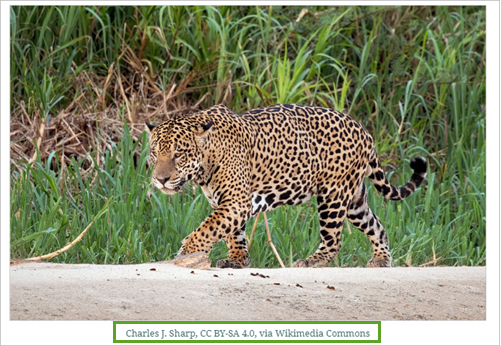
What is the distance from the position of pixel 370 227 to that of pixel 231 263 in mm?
1196

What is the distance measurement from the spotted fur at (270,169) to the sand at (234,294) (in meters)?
0.63

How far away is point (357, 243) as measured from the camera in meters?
6.25

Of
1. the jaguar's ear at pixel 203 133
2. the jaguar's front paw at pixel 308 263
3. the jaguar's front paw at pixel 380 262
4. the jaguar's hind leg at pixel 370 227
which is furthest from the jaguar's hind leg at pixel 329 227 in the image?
the jaguar's ear at pixel 203 133

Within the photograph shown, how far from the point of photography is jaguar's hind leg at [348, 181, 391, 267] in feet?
19.5

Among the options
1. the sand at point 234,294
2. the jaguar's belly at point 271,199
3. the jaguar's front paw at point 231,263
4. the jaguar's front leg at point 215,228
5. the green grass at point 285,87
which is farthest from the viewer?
the green grass at point 285,87

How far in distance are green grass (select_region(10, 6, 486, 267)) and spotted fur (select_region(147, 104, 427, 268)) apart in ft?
1.19

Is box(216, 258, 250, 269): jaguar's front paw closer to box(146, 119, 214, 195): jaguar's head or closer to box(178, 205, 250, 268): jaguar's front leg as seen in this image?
box(178, 205, 250, 268): jaguar's front leg

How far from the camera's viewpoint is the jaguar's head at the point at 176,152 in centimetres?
504

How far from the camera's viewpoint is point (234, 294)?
167 inches

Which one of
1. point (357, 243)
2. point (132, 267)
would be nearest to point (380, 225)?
point (357, 243)

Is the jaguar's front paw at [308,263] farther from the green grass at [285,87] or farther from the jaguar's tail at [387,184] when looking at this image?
the jaguar's tail at [387,184]

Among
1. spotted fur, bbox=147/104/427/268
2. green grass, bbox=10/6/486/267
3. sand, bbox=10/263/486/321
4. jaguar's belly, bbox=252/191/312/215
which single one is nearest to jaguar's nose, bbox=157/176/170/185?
spotted fur, bbox=147/104/427/268

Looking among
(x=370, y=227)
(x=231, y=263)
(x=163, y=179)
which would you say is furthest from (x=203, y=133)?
(x=370, y=227)
